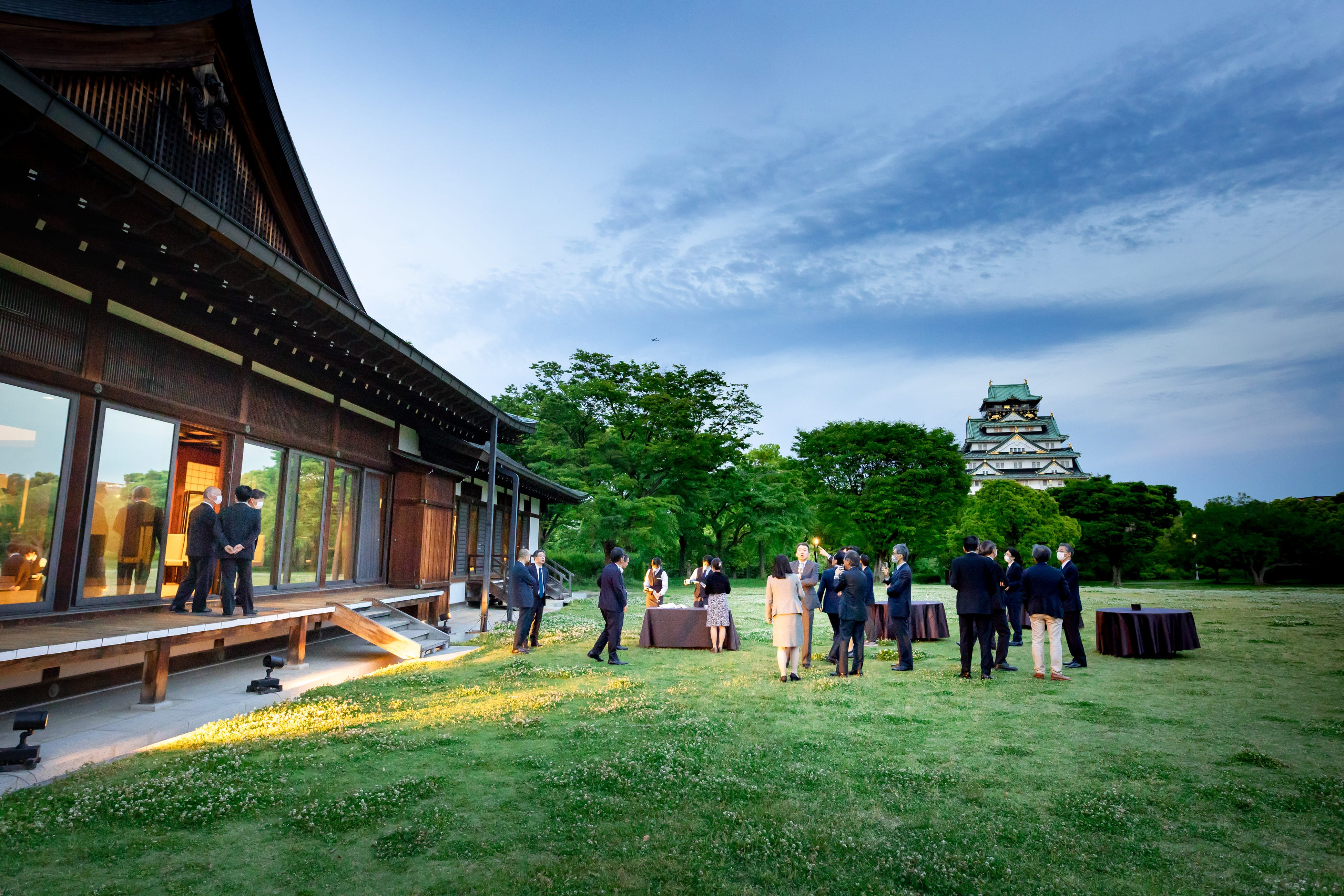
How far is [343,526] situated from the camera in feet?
41.4

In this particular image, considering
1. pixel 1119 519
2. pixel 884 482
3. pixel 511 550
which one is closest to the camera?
pixel 511 550

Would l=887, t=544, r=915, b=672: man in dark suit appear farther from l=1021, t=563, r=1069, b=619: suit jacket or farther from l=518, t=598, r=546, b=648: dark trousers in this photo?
l=518, t=598, r=546, b=648: dark trousers

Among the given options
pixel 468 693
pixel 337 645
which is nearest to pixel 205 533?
pixel 468 693

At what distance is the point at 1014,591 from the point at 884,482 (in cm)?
3191

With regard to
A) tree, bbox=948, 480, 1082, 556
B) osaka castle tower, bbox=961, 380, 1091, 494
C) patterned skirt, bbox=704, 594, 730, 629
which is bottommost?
patterned skirt, bbox=704, 594, 730, 629

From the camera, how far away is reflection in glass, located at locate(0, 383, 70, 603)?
246 inches

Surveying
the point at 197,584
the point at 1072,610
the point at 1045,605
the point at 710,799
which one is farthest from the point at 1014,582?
the point at 197,584

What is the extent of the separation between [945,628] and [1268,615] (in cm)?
1249

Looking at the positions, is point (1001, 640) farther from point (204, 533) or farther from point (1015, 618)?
point (204, 533)

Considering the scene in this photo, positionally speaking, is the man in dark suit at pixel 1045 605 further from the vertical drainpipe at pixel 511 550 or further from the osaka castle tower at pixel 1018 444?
the osaka castle tower at pixel 1018 444

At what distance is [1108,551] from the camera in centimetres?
5025

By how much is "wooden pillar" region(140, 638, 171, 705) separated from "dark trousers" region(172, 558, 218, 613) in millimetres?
948

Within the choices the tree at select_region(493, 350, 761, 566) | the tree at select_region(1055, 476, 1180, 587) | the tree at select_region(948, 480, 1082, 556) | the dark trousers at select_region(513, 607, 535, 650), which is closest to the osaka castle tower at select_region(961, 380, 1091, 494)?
the tree at select_region(1055, 476, 1180, 587)

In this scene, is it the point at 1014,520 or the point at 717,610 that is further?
the point at 1014,520
